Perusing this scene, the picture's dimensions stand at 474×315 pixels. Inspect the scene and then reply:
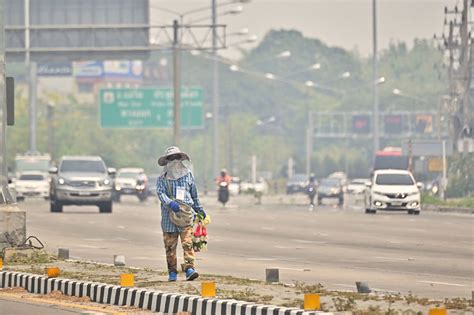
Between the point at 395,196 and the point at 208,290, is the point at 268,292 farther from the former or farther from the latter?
the point at 395,196

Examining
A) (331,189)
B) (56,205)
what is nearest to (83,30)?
(331,189)

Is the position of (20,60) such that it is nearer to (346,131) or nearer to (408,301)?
(408,301)

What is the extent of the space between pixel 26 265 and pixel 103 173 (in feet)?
107

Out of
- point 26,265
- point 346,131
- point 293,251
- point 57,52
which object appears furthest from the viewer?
point 346,131

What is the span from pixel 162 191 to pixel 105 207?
119 ft

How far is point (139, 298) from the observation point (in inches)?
768

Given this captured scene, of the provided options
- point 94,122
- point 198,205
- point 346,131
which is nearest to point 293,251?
point 198,205

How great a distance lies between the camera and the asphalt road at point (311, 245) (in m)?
25.9

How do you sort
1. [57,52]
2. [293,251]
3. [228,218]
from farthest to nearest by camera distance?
1. [57,52]
2. [228,218]
3. [293,251]

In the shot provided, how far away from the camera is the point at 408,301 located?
18.1m

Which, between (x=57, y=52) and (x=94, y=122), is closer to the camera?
(x=57, y=52)

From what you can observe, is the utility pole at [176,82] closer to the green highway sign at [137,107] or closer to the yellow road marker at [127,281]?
the green highway sign at [137,107]

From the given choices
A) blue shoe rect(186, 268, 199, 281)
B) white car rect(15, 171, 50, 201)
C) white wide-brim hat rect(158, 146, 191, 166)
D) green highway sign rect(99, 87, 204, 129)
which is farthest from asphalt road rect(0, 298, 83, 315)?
green highway sign rect(99, 87, 204, 129)

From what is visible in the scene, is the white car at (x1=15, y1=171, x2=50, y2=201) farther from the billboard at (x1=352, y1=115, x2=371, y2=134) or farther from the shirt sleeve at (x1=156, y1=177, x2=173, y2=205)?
the billboard at (x1=352, y1=115, x2=371, y2=134)
